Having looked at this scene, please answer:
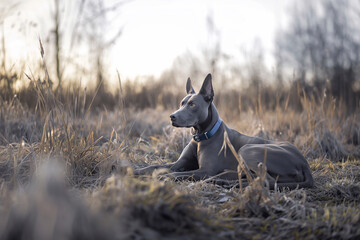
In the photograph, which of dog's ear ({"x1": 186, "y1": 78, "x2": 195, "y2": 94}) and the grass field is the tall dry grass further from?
dog's ear ({"x1": 186, "y1": 78, "x2": 195, "y2": 94})

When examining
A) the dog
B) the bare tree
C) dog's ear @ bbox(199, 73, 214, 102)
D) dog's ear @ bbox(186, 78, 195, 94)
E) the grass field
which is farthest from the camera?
the bare tree

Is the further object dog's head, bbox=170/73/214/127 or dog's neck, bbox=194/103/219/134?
dog's neck, bbox=194/103/219/134

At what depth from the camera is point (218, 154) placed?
132 inches

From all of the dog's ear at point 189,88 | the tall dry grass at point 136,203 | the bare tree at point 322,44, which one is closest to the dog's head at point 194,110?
the dog's ear at point 189,88

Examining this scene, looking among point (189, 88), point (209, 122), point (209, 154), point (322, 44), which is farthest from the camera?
point (322, 44)

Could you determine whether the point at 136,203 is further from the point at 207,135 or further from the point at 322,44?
the point at 322,44

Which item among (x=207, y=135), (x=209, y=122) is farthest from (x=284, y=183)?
(x=209, y=122)

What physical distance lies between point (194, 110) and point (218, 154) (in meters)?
0.69

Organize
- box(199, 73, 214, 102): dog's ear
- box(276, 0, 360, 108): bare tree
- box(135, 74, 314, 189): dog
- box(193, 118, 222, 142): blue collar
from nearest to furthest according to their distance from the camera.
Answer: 1. box(135, 74, 314, 189): dog
2. box(193, 118, 222, 142): blue collar
3. box(199, 73, 214, 102): dog's ear
4. box(276, 0, 360, 108): bare tree

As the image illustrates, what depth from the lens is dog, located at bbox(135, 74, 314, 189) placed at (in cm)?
329

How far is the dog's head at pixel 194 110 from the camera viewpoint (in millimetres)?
3680

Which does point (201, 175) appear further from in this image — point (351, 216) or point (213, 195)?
point (351, 216)

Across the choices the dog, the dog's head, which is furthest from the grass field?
the dog's head

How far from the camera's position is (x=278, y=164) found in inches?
131
